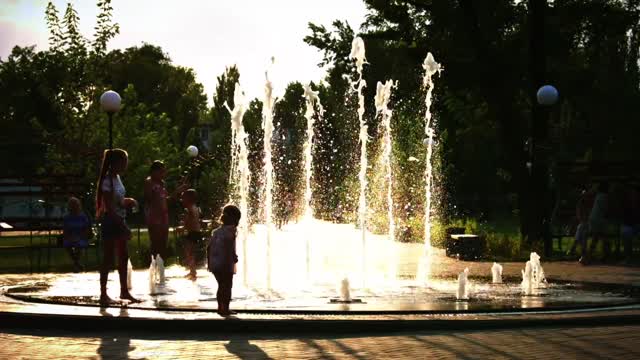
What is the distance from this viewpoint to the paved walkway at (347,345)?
9.03 meters

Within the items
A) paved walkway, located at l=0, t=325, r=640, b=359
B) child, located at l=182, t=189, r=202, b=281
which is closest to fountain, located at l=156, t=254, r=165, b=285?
child, located at l=182, t=189, r=202, b=281

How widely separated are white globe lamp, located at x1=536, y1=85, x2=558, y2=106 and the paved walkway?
13.7 metres

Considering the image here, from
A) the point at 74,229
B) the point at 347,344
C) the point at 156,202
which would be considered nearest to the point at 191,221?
the point at 156,202

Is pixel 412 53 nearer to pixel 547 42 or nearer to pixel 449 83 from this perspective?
pixel 449 83

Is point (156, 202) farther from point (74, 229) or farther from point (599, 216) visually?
point (599, 216)

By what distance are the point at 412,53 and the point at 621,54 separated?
43.9m

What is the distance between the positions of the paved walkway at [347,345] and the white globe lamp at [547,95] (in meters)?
13.7

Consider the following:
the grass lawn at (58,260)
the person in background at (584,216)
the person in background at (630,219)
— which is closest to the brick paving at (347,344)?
the person in background at (630,219)

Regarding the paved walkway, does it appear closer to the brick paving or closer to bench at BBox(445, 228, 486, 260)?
the brick paving

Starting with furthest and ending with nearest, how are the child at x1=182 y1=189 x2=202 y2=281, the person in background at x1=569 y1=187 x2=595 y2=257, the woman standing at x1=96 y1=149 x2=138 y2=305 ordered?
1. the person in background at x1=569 y1=187 x2=595 y2=257
2. the child at x1=182 y1=189 x2=202 y2=281
3. the woman standing at x1=96 y1=149 x2=138 y2=305

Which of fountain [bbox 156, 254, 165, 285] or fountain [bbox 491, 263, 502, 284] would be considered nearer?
fountain [bbox 156, 254, 165, 285]

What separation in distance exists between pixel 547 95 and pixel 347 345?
1523 centimetres

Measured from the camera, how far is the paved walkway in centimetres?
903

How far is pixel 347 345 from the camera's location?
9.63m
